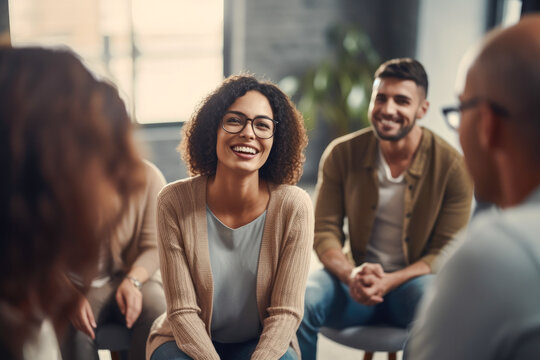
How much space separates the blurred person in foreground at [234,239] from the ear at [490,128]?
83cm

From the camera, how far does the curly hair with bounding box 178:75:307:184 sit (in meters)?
1.69

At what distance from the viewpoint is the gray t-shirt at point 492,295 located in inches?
29.8

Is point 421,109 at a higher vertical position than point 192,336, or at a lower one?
higher

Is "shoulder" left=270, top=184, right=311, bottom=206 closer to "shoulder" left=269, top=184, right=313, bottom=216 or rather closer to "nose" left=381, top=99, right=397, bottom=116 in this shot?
"shoulder" left=269, top=184, right=313, bottom=216

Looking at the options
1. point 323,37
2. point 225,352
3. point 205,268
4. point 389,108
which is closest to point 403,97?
point 389,108

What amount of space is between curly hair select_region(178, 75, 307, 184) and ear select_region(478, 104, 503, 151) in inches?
34.4

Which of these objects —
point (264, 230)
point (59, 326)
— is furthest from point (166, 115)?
point (59, 326)

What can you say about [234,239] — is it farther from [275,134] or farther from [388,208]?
[388,208]

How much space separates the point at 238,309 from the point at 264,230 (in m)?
0.23

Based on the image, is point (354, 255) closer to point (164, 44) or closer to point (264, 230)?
point (264, 230)

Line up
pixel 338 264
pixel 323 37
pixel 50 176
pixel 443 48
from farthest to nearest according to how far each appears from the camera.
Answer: pixel 323 37 < pixel 443 48 < pixel 338 264 < pixel 50 176

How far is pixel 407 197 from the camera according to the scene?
6.78ft

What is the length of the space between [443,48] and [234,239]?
3488 mm

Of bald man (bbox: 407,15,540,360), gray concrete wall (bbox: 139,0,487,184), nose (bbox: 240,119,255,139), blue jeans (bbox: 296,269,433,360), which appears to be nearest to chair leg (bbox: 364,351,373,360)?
blue jeans (bbox: 296,269,433,360)
